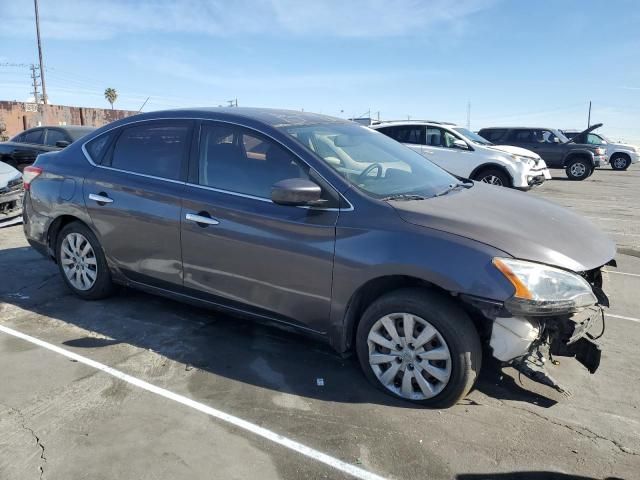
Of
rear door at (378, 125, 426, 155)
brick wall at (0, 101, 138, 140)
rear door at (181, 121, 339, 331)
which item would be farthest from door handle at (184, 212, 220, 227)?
brick wall at (0, 101, 138, 140)

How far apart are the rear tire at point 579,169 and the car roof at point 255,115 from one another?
55.9ft

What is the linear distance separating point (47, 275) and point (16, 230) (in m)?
2.84

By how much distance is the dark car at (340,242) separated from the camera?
3010mm

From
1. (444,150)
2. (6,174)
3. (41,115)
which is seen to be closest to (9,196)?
(6,174)

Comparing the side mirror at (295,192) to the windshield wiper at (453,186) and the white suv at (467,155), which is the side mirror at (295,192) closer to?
the windshield wiper at (453,186)

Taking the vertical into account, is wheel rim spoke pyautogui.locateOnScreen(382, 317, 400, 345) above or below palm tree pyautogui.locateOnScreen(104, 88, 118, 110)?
below

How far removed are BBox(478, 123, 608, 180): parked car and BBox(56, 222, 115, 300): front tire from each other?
17.2 metres

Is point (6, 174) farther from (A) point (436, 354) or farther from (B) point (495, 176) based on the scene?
(B) point (495, 176)

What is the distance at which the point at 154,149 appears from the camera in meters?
4.37

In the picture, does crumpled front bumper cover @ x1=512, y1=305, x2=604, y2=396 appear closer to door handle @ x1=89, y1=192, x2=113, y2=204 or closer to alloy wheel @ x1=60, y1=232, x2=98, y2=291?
door handle @ x1=89, y1=192, x2=113, y2=204

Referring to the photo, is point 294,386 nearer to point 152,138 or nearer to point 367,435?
point 367,435

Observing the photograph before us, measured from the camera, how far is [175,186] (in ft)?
13.4

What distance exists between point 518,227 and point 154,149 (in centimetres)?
289

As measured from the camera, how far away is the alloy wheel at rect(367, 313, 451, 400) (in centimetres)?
312
